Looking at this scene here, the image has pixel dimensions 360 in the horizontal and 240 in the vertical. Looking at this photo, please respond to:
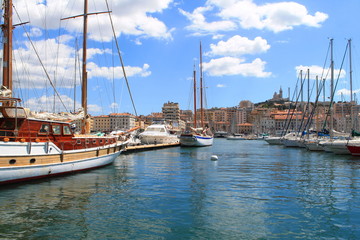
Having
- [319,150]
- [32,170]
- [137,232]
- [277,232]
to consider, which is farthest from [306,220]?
[319,150]

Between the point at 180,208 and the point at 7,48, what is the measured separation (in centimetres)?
1482

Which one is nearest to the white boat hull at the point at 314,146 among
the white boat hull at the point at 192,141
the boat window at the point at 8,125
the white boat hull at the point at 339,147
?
the white boat hull at the point at 339,147

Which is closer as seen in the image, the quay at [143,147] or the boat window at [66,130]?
the boat window at [66,130]

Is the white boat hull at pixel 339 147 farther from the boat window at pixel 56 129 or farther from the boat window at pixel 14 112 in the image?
the boat window at pixel 14 112

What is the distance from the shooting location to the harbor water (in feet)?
31.1

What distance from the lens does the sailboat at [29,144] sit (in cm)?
1577

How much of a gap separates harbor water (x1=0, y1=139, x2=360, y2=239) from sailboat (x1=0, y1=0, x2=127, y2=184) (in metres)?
0.78

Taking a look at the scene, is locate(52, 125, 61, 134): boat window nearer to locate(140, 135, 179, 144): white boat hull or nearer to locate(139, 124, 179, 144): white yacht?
locate(139, 124, 179, 144): white yacht

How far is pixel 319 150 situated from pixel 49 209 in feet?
147

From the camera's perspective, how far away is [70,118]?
73.9 ft

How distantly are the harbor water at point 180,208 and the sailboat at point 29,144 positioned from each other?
30.8 inches

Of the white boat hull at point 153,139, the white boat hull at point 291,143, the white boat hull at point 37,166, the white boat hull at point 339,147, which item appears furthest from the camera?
the white boat hull at point 291,143

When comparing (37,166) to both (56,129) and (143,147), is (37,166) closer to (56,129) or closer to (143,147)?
(56,129)

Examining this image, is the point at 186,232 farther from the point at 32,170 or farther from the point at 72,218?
the point at 32,170
